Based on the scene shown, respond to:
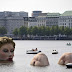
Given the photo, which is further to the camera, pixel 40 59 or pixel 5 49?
pixel 5 49

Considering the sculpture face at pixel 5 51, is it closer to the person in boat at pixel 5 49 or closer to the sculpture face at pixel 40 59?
the person in boat at pixel 5 49

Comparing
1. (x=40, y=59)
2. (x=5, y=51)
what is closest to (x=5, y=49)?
(x=5, y=51)

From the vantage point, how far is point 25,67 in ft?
199

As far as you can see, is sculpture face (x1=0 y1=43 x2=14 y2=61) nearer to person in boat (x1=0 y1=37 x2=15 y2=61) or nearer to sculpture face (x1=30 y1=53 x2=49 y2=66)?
person in boat (x1=0 y1=37 x2=15 y2=61)

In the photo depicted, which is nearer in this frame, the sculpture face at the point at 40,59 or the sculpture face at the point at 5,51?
the sculpture face at the point at 40,59

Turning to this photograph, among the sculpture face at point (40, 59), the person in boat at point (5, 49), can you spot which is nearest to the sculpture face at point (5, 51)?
the person in boat at point (5, 49)

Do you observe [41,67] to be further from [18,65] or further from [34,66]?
[18,65]

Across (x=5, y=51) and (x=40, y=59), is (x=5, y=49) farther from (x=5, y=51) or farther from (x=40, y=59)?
(x=40, y=59)

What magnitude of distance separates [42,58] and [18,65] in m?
5.53

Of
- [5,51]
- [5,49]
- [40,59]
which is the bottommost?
[40,59]

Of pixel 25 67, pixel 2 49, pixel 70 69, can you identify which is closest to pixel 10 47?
pixel 2 49

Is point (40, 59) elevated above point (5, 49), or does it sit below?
below

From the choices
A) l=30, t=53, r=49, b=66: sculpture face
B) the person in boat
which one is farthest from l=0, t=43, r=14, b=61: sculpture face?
l=30, t=53, r=49, b=66: sculpture face

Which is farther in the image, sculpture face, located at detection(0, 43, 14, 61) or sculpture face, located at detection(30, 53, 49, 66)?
sculpture face, located at detection(0, 43, 14, 61)
